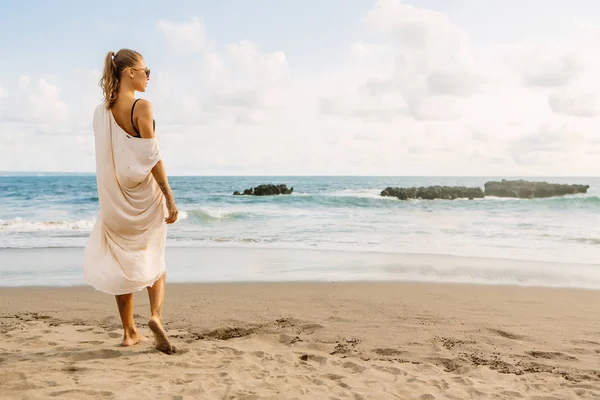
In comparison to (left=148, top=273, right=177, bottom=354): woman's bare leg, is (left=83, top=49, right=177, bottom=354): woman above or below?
above

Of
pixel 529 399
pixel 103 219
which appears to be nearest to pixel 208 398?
pixel 103 219

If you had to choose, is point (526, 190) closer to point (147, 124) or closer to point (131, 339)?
point (131, 339)

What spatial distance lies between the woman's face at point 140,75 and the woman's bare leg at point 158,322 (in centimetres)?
144

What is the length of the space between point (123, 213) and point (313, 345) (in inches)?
70.2

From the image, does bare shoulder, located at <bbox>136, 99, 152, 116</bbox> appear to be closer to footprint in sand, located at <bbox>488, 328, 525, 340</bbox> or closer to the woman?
the woman

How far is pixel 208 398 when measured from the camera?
296 centimetres

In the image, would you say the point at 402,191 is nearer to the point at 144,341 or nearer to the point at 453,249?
the point at 453,249

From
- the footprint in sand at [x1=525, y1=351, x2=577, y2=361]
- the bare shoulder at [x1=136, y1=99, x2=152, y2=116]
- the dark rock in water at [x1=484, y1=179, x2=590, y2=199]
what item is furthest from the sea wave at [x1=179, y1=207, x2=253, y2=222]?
the dark rock in water at [x1=484, y1=179, x2=590, y2=199]

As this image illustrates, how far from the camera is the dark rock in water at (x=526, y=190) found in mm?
34094

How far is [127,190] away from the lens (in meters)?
3.67

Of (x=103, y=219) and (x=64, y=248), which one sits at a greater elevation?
(x=103, y=219)

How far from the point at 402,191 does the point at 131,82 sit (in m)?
30.6

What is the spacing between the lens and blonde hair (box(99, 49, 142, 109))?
143 inches

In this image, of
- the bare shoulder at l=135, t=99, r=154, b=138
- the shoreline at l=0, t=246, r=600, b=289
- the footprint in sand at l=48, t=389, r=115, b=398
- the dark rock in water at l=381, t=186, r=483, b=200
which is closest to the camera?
the footprint in sand at l=48, t=389, r=115, b=398
